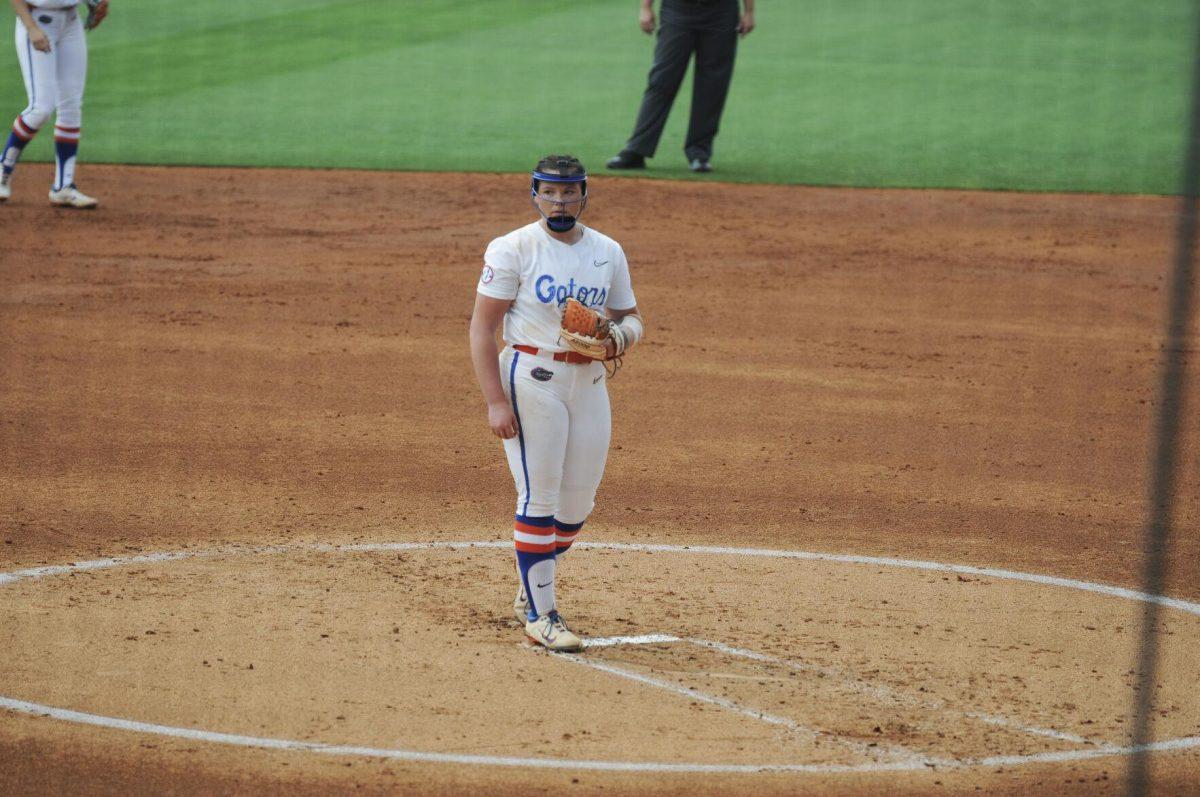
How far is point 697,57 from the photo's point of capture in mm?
15531

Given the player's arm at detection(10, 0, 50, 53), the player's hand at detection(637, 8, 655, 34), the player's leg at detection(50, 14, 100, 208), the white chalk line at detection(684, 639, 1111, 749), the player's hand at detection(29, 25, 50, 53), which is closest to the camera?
the white chalk line at detection(684, 639, 1111, 749)

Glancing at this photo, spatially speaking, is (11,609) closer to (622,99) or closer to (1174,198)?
(1174,198)

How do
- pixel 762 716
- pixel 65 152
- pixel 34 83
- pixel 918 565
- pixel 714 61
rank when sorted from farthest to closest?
pixel 714 61 → pixel 65 152 → pixel 34 83 → pixel 918 565 → pixel 762 716

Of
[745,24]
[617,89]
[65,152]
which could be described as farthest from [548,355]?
[617,89]

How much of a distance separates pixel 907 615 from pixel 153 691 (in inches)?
115

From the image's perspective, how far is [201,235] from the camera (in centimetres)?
1338

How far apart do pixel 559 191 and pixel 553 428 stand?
2.78ft

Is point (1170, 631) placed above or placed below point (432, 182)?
below

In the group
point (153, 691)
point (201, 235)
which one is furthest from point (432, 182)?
point (153, 691)

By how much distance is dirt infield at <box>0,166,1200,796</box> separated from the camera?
525 cm

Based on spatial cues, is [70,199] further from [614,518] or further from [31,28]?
[614,518]

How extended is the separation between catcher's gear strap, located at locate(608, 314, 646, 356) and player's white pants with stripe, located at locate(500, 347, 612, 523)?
0.17 metres

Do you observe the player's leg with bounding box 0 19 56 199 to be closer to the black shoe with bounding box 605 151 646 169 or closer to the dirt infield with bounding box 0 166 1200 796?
the dirt infield with bounding box 0 166 1200 796

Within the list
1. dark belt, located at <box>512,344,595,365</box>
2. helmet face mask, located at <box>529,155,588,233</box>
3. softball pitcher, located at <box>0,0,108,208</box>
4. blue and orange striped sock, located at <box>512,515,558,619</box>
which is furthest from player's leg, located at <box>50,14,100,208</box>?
A: blue and orange striped sock, located at <box>512,515,558,619</box>
